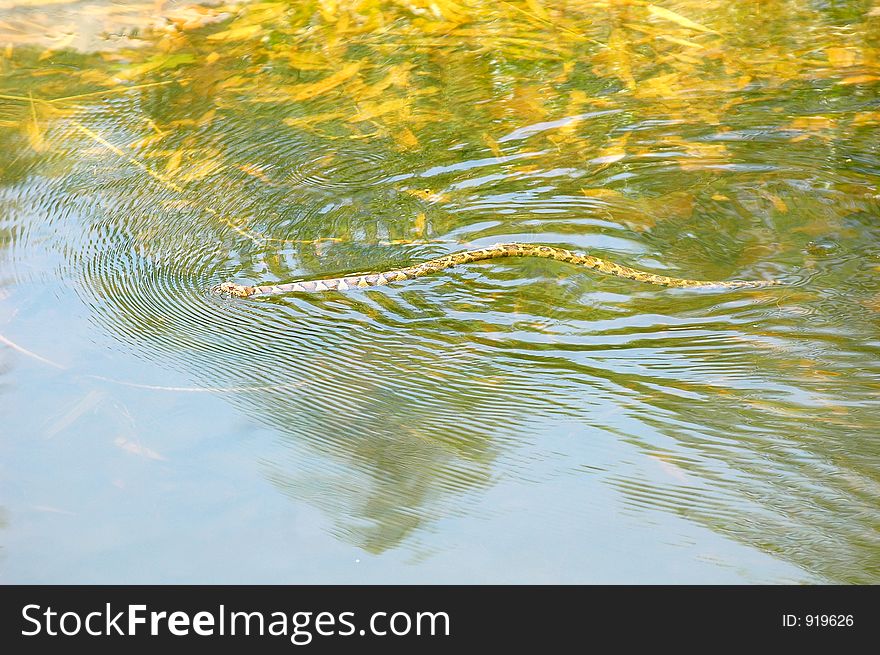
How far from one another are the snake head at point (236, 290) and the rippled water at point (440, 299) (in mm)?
72

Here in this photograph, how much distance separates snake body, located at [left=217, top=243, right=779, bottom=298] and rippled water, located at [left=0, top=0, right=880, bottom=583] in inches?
2.8

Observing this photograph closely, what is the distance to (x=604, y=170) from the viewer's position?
4.96 meters

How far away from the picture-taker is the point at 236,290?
4078 millimetres

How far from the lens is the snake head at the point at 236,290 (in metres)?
4.07

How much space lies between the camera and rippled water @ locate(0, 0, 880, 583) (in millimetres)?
2771

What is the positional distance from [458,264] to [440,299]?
0.35m

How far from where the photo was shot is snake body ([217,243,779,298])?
4.07m

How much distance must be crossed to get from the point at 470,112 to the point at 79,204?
2.27 metres

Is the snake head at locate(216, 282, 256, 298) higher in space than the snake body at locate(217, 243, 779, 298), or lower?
higher

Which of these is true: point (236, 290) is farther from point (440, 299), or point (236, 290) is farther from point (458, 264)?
point (458, 264)

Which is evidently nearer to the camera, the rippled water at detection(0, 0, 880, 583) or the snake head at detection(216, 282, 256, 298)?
the rippled water at detection(0, 0, 880, 583)

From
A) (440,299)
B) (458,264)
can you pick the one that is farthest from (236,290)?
(458,264)

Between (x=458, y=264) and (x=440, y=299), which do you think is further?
(x=458, y=264)

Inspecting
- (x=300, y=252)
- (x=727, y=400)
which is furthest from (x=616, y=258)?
(x=300, y=252)
